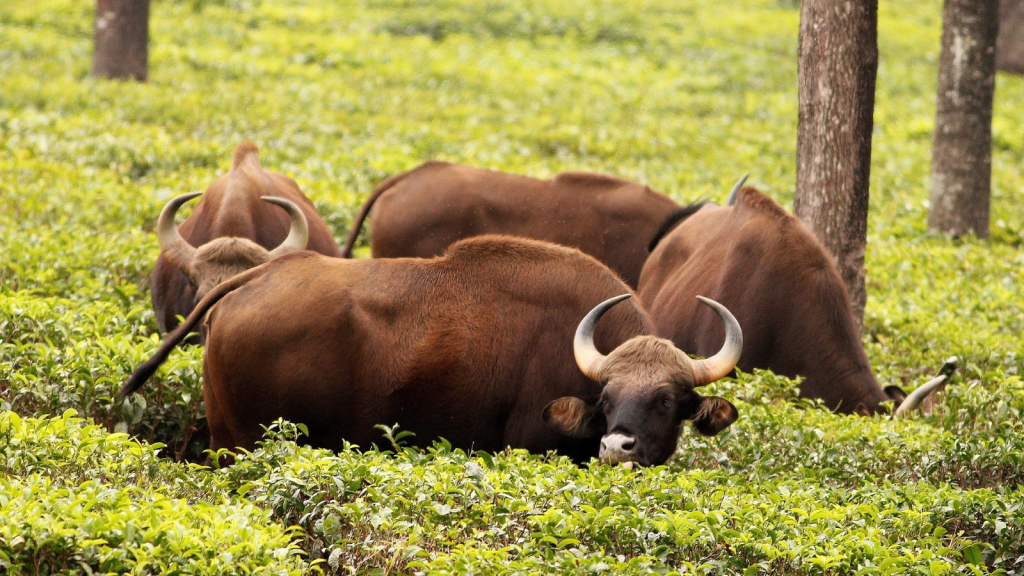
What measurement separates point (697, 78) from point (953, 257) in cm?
1186

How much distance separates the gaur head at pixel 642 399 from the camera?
5.68 meters

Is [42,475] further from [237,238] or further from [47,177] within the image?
[47,177]

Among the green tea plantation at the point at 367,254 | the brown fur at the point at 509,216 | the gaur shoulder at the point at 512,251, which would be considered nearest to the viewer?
the green tea plantation at the point at 367,254

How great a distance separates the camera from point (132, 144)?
14078 millimetres

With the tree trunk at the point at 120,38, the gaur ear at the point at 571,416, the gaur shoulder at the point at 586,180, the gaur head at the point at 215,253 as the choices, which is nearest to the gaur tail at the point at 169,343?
the gaur head at the point at 215,253

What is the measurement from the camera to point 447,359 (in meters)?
6.05

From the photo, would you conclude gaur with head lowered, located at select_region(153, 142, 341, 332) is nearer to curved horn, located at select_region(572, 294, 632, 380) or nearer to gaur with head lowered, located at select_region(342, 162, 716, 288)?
gaur with head lowered, located at select_region(342, 162, 716, 288)

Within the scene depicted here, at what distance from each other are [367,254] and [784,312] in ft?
17.8

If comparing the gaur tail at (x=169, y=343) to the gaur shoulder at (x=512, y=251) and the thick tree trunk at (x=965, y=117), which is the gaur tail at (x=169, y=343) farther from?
the thick tree trunk at (x=965, y=117)

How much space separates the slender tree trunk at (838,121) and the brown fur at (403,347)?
9.81 ft

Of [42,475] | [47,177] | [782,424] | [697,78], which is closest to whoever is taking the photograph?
[42,475]

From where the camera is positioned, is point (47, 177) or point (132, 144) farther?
point (132, 144)

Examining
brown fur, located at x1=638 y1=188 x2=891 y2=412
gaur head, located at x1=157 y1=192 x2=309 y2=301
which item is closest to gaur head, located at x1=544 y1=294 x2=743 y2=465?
brown fur, located at x1=638 y1=188 x2=891 y2=412

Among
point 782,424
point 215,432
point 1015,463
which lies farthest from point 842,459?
point 215,432
